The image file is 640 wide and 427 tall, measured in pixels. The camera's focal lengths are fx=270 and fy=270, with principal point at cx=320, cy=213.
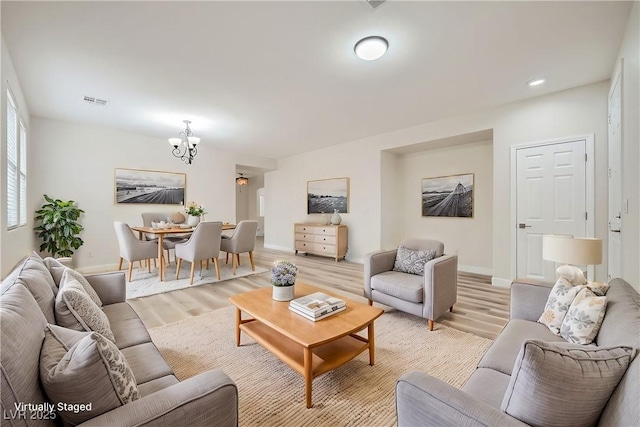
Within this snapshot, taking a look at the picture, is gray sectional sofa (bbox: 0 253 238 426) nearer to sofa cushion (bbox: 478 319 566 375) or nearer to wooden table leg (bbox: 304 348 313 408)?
wooden table leg (bbox: 304 348 313 408)

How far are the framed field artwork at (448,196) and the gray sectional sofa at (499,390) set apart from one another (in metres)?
3.52

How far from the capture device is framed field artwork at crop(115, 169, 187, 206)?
16.7 ft

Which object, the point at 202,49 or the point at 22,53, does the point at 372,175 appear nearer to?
the point at 202,49

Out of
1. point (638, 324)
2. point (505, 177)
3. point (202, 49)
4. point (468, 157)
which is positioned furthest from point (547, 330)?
point (468, 157)

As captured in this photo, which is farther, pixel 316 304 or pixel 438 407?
pixel 316 304

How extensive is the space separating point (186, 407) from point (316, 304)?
1143mm

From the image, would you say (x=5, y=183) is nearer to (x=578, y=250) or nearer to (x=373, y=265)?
(x=373, y=265)

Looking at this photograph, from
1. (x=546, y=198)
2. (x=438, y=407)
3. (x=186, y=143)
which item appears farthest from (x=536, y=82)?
(x=186, y=143)

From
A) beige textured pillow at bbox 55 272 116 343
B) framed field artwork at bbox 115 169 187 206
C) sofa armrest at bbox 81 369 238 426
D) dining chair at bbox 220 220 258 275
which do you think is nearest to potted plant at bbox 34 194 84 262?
framed field artwork at bbox 115 169 187 206

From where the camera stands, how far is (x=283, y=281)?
6.88 feet

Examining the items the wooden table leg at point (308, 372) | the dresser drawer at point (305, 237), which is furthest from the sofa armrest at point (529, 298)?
the dresser drawer at point (305, 237)

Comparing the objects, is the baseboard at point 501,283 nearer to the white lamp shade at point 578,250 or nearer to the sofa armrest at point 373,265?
the sofa armrest at point 373,265

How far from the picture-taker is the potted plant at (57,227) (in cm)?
419

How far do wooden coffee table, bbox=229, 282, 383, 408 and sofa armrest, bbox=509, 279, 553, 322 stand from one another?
95 centimetres
